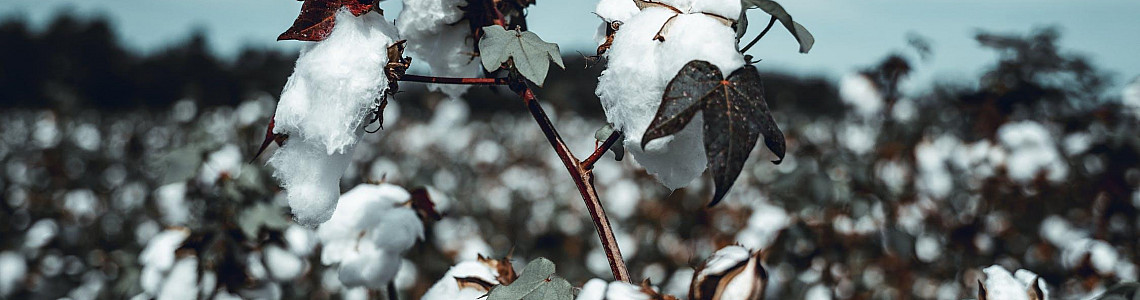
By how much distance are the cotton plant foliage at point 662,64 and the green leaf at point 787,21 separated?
0.03 m

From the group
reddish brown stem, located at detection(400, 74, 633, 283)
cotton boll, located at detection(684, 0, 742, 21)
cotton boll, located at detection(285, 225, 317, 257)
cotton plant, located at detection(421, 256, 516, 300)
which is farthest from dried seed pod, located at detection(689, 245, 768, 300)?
cotton boll, located at detection(285, 225, 317, 257)

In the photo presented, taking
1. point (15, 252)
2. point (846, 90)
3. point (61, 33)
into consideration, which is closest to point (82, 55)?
point (61, 33)

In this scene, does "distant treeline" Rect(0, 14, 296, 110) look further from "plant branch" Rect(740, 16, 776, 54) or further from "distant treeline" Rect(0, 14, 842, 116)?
"plant branch" Rect(740, 16, 776, 54)

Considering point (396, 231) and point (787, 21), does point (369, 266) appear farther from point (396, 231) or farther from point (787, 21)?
point (787, 21)

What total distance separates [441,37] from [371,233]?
1.40 feet

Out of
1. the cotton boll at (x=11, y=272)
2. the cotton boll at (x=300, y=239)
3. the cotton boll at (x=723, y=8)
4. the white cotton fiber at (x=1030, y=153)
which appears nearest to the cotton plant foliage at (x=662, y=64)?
the cotton boll at (x=723, y=8)

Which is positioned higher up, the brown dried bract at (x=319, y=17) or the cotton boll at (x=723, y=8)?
the cotton boll at (x=723, y=8)

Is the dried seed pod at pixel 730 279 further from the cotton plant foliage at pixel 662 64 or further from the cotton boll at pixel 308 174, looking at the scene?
the cotton boll at pixel 308 174

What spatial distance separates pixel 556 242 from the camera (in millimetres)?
4277

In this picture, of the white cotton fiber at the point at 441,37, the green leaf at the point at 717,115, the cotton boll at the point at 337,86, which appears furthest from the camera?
the white cotton fiber at the point at 441,37

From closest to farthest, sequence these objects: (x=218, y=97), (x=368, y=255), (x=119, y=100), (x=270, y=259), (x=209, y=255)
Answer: (x=368, y=255) < (x=209, y=255) < (x=270, y=259) < (x=218, y=97) < (x=119, y=100)

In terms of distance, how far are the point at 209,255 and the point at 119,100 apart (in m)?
24.4

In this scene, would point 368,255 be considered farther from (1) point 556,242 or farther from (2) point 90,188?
(2) point 90,188

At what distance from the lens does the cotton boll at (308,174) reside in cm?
72
